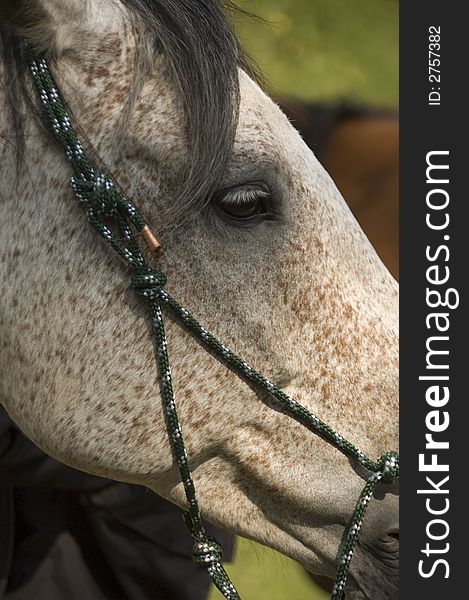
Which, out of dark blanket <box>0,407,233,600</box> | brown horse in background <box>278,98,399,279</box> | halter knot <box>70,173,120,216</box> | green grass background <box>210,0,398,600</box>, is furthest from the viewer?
green grass background <box>210,0,398,600</box>

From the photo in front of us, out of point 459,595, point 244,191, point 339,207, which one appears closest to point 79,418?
point 244,191

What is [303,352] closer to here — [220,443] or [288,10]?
[220,443]

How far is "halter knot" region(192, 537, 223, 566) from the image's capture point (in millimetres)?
1803

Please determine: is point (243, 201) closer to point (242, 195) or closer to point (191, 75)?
point (242, 195)

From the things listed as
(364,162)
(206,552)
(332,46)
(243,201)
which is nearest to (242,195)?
(243,201)

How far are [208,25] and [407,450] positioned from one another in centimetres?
88

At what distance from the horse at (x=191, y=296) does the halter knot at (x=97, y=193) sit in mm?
31

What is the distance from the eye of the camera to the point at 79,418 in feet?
5.73

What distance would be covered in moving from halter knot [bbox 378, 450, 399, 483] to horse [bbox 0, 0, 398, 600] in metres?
0.03

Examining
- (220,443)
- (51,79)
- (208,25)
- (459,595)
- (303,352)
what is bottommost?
(459,595)

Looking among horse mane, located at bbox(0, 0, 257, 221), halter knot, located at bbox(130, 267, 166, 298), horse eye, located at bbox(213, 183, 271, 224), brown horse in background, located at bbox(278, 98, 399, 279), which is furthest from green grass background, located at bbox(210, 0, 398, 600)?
halter knot, located at bbox(130, 267, 166, 298)

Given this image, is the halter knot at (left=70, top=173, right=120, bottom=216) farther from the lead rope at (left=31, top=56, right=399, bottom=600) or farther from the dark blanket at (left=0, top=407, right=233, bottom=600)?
the dark blanket at (left=0, top=407, right=233, bottom=600)

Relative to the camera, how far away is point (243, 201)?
1.75 meters

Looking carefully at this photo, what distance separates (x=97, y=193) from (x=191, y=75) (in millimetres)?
283
